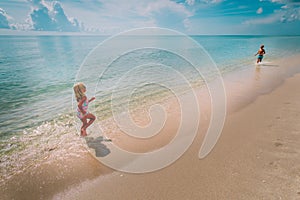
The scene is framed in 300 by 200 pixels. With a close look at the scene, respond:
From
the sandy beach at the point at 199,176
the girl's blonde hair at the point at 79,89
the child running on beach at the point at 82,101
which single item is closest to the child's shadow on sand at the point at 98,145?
the sandy beach at the point at 199,176

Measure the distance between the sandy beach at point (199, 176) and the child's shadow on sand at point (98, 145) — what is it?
0.28 meters

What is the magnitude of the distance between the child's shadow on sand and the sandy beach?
0.28 metres

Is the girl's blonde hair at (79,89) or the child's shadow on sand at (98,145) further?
the girl's blonde hair at (79,89)

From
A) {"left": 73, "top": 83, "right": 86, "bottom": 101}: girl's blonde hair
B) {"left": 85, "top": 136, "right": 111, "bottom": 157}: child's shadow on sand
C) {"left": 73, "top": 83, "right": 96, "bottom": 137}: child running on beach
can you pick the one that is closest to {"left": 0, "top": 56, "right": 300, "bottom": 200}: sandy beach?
{"left": 85, "top": 136, "right": 111, "bottom": 157}: child's shadow on sand

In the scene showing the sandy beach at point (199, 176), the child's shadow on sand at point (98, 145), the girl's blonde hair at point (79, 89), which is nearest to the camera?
the sandy beach at point (199, 176)

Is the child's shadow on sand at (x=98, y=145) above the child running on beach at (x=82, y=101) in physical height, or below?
below

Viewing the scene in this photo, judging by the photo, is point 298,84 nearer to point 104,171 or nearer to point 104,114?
point 104,114

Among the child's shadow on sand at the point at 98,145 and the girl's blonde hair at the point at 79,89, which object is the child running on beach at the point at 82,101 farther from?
the child's shadow on sand at the point at 98,145

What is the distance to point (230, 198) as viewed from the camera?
319 centimetres

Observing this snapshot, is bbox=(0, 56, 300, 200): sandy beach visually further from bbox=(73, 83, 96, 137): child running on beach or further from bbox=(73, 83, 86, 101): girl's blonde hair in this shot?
bbox=(73, 83, 86, 101): girl's blonde hair

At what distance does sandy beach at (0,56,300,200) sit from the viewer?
3.38 m

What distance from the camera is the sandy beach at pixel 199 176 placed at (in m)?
3.38

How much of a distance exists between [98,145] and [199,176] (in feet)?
10.3

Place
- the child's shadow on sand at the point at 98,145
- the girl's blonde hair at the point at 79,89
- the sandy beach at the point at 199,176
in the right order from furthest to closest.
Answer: the girl's blonde hair at the point at 79,89 < the child's shadow on sand at the point at 98,145 < the sandy beach at the point at 199,176
